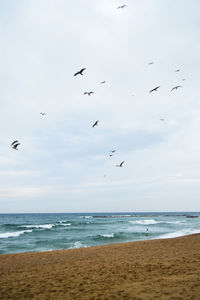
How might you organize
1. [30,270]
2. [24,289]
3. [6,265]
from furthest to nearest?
[6,265] < [30,270] < [24,289]

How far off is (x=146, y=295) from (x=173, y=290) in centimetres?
87

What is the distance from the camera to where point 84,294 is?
7383mm

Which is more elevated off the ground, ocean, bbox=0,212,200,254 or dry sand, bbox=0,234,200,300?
dry sand, bbox=0,234,200,300

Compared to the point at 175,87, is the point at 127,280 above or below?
below

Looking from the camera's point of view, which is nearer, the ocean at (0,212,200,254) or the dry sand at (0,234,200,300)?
the dry sand at (0,234,200,300)

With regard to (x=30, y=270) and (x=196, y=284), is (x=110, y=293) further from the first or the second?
(x=30, y=270)

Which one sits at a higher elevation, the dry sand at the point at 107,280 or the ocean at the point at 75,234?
the dry sand at the point at 107,280

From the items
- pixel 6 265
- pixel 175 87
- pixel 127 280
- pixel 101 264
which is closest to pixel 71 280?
pixel 127 280

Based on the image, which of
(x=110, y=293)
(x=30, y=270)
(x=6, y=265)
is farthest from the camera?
(x=6, y=265)

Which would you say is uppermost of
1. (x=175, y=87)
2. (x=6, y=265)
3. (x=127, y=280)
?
(x=175, y=87)

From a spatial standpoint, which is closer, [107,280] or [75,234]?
[107,280]

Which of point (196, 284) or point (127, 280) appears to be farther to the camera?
point (127, 280)

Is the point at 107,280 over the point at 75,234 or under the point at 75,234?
over

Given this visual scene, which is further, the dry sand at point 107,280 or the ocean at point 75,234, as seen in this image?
the ocean at point 75,234
